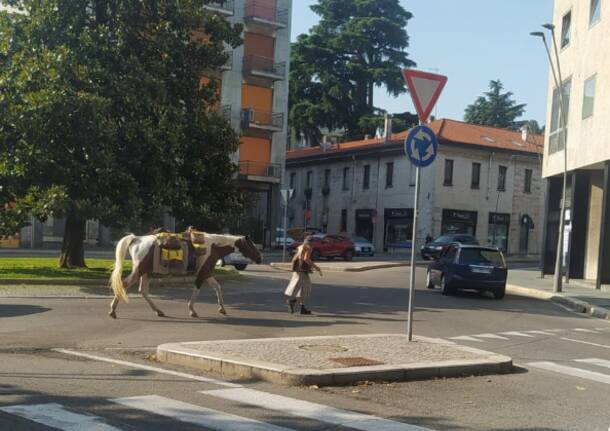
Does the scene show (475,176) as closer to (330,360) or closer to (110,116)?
(110,116)

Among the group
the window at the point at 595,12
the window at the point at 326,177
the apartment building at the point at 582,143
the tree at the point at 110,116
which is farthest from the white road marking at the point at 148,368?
the window at the point at 326,177

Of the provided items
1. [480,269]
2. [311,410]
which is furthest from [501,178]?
[311,410]

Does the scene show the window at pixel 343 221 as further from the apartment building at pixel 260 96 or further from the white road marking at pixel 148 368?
the white road marking at pixel 148 368

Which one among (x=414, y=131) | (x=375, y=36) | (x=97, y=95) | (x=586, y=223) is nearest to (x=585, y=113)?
(x=586, y=223)

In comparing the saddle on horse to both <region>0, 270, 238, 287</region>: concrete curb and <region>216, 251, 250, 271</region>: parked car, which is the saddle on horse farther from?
<region>216, 251, 250, 271</region>: parked car

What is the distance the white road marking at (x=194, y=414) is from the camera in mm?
6301

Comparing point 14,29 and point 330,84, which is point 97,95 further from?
point 330,84

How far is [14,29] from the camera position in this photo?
21.3 metres

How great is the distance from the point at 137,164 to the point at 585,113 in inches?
746

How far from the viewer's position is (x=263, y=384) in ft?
27.5

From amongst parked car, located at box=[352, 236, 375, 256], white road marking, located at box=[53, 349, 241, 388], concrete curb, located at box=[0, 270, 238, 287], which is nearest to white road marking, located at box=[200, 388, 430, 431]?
white road marking, located at box=[53, 349, 241, 388]

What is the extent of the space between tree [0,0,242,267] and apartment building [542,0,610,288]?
13.5 m

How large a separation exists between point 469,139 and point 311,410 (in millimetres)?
53567

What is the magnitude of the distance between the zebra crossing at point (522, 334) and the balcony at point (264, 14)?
129 ft
